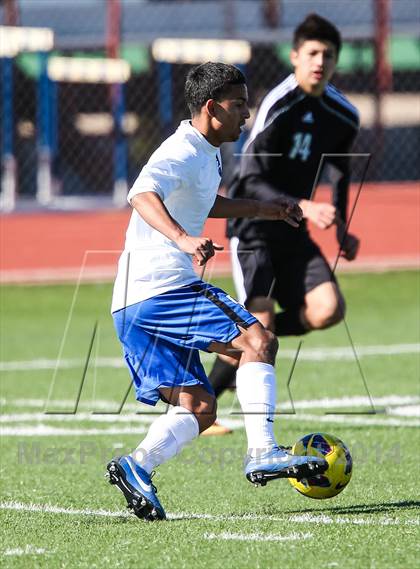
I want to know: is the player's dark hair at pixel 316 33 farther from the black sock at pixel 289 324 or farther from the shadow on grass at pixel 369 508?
the shadow on grass at pixel 369 508

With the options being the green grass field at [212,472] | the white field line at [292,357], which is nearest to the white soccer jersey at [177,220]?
the green grass field at [212,472]

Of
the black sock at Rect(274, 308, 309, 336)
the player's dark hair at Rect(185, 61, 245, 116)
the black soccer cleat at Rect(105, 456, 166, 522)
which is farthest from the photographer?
the black sock at Rect(274, 308, 309, 336)

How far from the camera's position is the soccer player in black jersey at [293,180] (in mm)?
7234

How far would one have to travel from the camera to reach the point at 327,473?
495 cm

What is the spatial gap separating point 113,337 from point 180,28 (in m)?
6.18

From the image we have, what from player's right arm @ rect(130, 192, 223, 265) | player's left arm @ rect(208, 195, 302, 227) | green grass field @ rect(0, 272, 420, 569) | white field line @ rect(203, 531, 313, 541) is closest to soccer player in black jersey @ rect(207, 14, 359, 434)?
green grass field @ rect(0, 272, 420, 569)

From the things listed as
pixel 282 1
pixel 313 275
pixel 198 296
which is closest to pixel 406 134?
pixel 282 1

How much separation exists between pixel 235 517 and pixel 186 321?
0.77 meters

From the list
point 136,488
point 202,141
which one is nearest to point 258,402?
point 136,488

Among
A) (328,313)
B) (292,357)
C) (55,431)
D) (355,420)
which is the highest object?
(328,313)

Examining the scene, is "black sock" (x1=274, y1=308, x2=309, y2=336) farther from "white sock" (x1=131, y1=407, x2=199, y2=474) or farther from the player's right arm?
the player's right arm

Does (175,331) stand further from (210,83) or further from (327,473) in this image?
(210,83)

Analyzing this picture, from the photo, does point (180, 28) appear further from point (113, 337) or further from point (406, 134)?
point (113, 337)

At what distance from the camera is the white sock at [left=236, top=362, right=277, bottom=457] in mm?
4875
